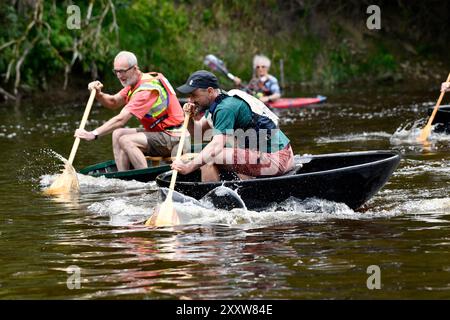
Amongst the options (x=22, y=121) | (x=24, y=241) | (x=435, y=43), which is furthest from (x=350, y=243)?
(x=435, y=43)

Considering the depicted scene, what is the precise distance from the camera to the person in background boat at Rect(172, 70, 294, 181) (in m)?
8.31

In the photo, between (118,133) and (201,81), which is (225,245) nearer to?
(201,81)

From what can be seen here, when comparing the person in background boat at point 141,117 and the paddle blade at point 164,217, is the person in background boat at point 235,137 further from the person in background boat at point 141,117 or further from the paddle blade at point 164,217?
the person in background boat at point 141,117

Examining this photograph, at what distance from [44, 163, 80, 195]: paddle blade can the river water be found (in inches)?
4.5

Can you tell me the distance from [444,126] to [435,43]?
15327 millimetres

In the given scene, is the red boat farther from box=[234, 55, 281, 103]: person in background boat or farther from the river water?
the river water

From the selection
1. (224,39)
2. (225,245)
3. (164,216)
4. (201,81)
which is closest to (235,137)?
(201,81)

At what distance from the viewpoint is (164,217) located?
8195mm

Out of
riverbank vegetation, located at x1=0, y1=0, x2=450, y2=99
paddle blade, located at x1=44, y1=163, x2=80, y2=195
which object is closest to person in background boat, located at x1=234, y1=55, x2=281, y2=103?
riverbank vegetation, located at x1=0, y1=0, x2=450, y2=99

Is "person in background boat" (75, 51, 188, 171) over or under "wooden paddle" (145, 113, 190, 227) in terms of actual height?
over

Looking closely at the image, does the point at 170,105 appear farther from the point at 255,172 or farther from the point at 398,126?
the point at 398,126

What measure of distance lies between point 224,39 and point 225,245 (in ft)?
66.0

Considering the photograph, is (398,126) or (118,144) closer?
(118,144)

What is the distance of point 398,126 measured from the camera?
641 inches
